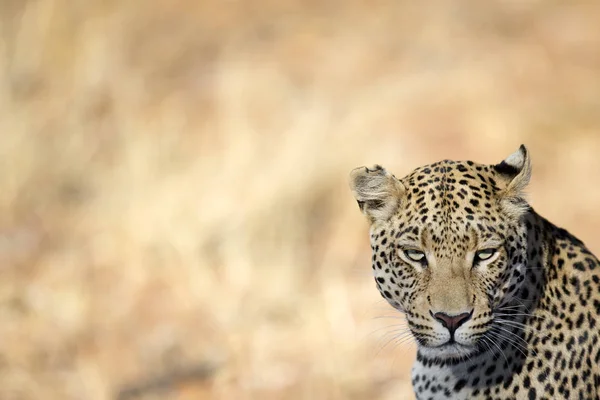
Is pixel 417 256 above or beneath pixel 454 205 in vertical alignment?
Result: beneath

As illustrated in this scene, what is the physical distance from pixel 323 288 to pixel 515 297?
7.85m

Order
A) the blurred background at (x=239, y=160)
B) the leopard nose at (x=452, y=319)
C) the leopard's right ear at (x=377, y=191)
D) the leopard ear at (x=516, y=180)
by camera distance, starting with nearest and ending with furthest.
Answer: the leopard nose at (x=452, y=319) → the leopard ear at (x=516, y=180) → the leopard's right ear at (x=377, y=191) → the blurred background at (x=239, y=160)

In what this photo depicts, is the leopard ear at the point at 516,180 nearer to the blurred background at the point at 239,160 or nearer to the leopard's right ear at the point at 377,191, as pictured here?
the leopard's right ear at the point at 377,191

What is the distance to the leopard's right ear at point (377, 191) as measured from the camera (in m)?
7.59

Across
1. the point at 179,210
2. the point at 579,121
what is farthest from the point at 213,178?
the point at 579,121

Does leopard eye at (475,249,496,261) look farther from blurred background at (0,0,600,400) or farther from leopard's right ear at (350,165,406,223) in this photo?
blurred background at (0,0,600,400)

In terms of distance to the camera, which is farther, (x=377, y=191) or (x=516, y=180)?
(x=377, y=191)

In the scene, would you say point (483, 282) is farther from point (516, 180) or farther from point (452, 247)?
point (516, 180)

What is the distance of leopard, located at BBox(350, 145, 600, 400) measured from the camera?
7.25 m

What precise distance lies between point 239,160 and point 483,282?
9939 millimetres

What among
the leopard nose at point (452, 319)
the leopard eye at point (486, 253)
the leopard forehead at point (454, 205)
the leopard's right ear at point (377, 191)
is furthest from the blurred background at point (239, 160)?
the leopard eye at point (486, 253)

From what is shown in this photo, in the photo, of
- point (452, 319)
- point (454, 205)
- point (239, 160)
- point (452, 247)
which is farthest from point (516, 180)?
point (239, 160)

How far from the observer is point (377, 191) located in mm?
7613

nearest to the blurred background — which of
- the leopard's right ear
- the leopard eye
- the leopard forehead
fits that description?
the leopard's right ear
